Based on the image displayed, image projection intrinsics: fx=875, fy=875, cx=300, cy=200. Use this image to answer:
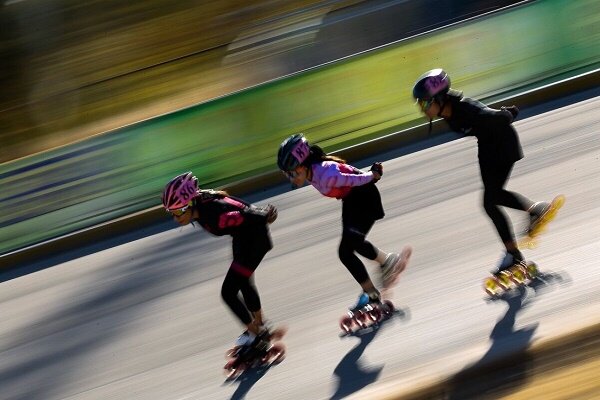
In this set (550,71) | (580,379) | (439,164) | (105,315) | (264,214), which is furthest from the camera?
(550,71)

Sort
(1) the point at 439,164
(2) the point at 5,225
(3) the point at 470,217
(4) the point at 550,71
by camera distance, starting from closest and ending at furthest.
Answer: (3) the point at 470,217 → (1) the point at 439,164 → (4) the point at 550,71 → (2) the point at 5,225

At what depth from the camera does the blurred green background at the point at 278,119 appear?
38.5ft

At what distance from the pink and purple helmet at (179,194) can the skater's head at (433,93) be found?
1942 mm

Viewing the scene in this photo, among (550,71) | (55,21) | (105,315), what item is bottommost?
(105,315)

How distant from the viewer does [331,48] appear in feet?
74.3

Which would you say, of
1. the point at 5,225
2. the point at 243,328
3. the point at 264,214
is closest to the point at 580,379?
the point at 264,214

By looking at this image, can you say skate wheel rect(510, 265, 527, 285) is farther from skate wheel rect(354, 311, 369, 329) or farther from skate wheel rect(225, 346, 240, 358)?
skate wheel rect(225, 346, 240, 358)

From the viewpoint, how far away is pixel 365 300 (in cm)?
736

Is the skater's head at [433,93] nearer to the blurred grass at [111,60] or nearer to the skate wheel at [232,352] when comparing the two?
the skate wheel at [232,352]

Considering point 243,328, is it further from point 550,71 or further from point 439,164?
point 550,71

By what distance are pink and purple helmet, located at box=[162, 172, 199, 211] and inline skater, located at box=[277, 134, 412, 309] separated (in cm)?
76

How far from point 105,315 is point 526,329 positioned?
16.3ft

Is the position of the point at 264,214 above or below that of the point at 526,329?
above

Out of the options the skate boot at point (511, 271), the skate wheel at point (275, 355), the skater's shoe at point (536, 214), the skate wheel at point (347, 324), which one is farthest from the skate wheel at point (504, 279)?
the skate wheel at point (275, 355)
